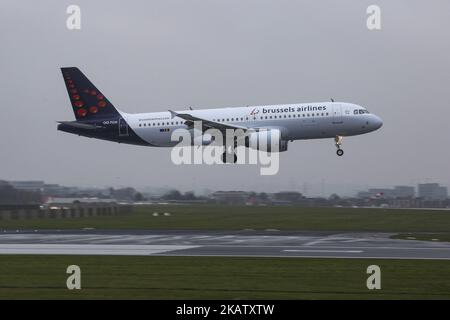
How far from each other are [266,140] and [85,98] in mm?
17280

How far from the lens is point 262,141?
5544 cm


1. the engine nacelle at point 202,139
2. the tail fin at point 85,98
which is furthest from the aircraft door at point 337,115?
the tail fin at point 85,98

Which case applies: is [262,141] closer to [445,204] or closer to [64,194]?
[64,194]

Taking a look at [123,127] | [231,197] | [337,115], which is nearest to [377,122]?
[337,115]

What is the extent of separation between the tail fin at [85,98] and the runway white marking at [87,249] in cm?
2590

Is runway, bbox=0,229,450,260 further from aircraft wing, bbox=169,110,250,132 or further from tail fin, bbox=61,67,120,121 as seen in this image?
tail fin, bbox=61,67,120,121

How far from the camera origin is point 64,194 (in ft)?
282

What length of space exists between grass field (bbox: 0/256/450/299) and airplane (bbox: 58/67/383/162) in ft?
88.0

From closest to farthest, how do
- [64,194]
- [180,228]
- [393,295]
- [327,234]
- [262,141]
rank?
[393,295] → [327,234] → [180,228] → [262,141] → [64,194]

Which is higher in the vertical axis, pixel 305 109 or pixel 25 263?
pixel 305 109

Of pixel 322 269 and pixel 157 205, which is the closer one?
pixel 322 269

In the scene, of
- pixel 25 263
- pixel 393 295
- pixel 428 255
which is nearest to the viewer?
pixel 393 295

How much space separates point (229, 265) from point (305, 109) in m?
29.6

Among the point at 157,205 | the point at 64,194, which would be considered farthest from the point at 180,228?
the point at 157,205
